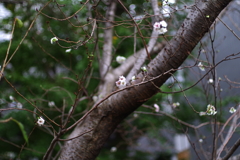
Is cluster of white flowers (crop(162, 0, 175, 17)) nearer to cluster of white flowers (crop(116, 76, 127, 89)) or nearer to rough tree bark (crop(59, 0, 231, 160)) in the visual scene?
rough tree bark (crop(59, 0, 231, 160))

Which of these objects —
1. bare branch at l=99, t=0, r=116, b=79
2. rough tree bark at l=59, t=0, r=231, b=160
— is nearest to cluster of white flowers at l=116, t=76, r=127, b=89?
rough tree bark at l=59, t=0, r=231, b=160

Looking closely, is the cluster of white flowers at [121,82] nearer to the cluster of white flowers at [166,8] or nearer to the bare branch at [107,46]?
the cluster of white flowers at [166,8]

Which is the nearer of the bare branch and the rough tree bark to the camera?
the rough tree bark

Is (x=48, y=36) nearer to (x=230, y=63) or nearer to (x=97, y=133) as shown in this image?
(x=97, y=133)

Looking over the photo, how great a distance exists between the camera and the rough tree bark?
1289 millimetres

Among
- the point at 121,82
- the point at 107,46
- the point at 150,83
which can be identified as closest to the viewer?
the point at 150,83

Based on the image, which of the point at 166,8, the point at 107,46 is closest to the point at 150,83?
the point at 166,8

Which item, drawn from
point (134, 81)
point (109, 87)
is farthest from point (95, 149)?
point (109, 87)

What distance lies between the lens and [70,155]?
4.89 ft

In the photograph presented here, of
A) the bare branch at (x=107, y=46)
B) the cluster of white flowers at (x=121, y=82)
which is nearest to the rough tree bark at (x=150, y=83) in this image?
the cluster of white flowers at (x=121, y=82)

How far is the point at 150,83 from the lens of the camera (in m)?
1.33

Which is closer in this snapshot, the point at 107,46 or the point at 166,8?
the point at 166,8

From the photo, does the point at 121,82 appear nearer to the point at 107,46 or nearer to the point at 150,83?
the point at 150,83

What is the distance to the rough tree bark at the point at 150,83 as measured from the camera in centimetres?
129
